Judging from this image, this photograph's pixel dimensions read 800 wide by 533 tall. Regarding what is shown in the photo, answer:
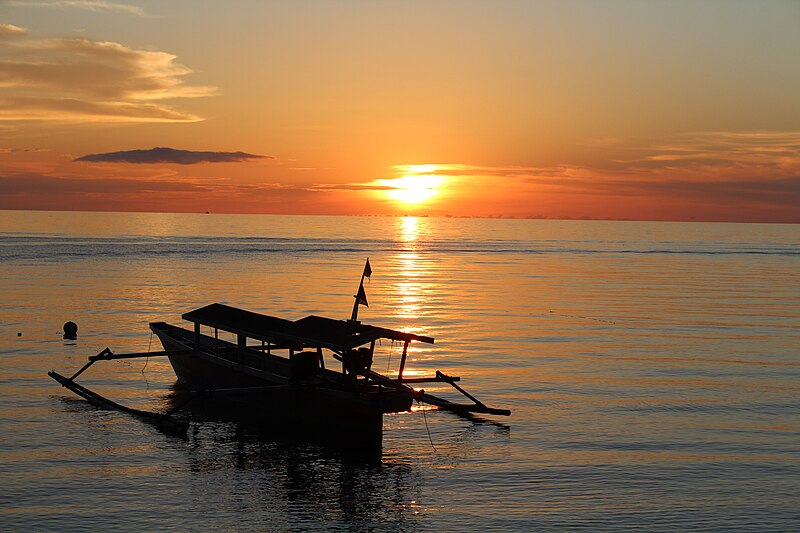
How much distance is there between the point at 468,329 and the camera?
165ft

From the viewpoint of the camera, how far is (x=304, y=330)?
88.0ft

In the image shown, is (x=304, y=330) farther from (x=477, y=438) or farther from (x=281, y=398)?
(x=477, y=438)

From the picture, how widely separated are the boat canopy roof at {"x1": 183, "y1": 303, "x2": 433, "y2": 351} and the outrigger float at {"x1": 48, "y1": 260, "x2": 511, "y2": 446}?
0.11ft

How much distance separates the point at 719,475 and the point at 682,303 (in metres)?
45.5

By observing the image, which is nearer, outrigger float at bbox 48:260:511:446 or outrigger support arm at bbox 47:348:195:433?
outrigger float at bbox 48:260:511:446

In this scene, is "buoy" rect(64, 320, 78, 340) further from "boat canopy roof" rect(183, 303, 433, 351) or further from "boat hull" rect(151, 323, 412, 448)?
"boat canopy roof" rect(183, 303, 433, 351)

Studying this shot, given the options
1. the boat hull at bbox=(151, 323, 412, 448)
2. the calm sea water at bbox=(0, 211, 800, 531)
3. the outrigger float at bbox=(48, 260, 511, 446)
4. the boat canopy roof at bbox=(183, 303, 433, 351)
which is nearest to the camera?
the calm sea water at bbox=(0, 211, 800, 531)

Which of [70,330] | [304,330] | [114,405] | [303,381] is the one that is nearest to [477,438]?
[303,381]

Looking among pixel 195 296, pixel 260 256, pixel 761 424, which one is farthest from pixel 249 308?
pixel 260 256

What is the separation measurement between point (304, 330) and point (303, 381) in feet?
5.57

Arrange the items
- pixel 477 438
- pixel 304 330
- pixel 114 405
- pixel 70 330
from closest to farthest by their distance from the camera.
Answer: pixel 477 438
pixel 304 330
pixel 114 405
pixel 70 330

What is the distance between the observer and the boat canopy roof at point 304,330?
25.3 metres

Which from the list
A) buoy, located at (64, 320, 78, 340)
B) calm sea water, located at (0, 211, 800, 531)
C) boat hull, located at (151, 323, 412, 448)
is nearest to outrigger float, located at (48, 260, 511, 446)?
boat hull, located at (151, 323, 412, 448)

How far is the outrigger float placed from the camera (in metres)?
24.7
